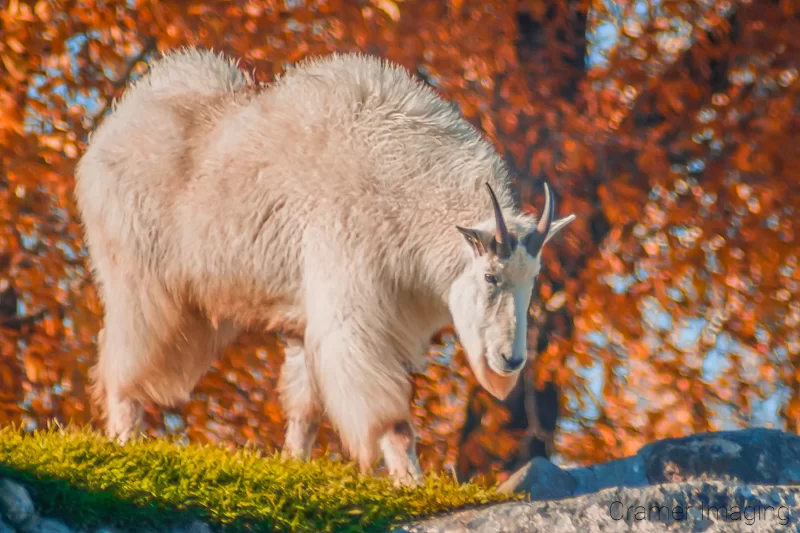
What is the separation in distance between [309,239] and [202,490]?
1667mm

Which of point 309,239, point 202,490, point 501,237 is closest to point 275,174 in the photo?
point 309,239

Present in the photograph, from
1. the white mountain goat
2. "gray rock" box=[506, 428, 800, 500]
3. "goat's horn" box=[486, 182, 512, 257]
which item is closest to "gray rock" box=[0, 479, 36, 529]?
the white mountain goat

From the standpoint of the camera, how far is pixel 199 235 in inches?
248

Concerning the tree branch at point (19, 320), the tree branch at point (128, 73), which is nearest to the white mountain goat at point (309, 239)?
the tree branch at point (128, 73)

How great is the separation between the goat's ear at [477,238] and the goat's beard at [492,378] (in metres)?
0.53

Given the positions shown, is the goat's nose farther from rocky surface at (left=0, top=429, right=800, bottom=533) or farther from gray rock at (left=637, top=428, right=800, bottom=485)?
gray rock at (left=637, top=428, right=800, bottom=485)

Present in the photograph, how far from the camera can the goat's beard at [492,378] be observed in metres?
5.73

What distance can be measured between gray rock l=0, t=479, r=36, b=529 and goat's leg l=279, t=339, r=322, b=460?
224cm

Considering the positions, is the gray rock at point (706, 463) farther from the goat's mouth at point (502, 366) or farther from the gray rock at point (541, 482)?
the goat's mouth at point (502, 366)

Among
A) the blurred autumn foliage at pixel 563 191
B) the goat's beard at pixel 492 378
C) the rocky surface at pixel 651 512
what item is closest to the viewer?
the rocky surface at pixel 651 512

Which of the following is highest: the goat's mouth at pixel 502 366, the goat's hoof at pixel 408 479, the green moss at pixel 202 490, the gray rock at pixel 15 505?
the goat's mouth at pixel 502 366

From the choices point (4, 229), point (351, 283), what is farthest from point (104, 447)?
point (4, 229)

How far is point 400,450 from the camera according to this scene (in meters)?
5.50

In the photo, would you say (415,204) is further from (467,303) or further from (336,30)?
(336,30)
